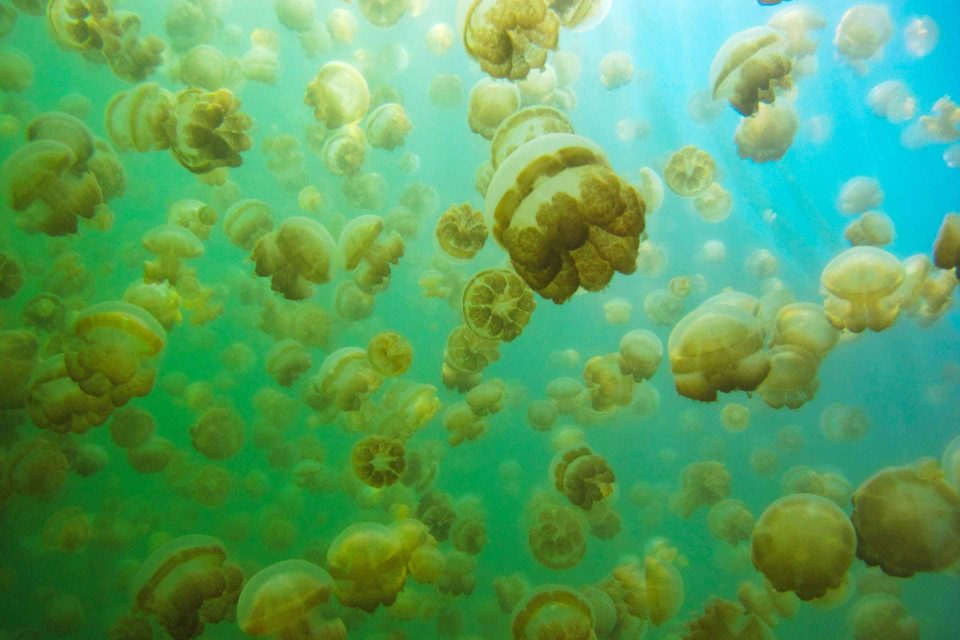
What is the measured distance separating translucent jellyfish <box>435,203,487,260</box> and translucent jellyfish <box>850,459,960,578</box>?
4330 millimetres

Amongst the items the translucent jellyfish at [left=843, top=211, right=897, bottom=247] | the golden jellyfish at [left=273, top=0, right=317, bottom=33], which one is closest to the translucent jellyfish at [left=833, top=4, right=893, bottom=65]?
the translucent jellyfish at [left=843, top=211, right=897, bottom=247]

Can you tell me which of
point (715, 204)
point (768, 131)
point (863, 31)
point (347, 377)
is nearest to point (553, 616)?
point (347, 377)

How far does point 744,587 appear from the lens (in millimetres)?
7105

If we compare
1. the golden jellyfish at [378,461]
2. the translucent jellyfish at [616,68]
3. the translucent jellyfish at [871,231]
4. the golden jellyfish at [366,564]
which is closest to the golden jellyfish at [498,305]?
the golden jellyfish at [378,461]

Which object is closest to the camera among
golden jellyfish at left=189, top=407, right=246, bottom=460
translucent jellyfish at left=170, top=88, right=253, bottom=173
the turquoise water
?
translucent jellyfish at left=170, top=88, right=253, bottom=173

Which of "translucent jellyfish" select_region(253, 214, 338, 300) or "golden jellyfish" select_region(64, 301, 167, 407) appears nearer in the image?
"golden jellyfish" select_region(64, 301, 167, 407)

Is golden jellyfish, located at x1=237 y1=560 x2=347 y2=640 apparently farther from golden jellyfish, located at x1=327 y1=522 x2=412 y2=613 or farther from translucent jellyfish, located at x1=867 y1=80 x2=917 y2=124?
translucent jellyfish, located at x1=867 y1=80 x2=917 y2=124

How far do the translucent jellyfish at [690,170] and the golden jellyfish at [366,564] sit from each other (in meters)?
5.90

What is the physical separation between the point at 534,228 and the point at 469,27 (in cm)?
214

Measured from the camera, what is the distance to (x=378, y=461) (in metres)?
5.77

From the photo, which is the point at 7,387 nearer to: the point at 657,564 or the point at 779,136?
the point at 657,564

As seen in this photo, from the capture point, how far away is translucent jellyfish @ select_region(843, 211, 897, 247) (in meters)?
8.27

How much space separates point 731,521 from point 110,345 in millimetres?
9691

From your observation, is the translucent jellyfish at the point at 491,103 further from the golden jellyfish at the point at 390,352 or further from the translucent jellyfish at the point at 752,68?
the golden jellyfish at the point at 390,352
